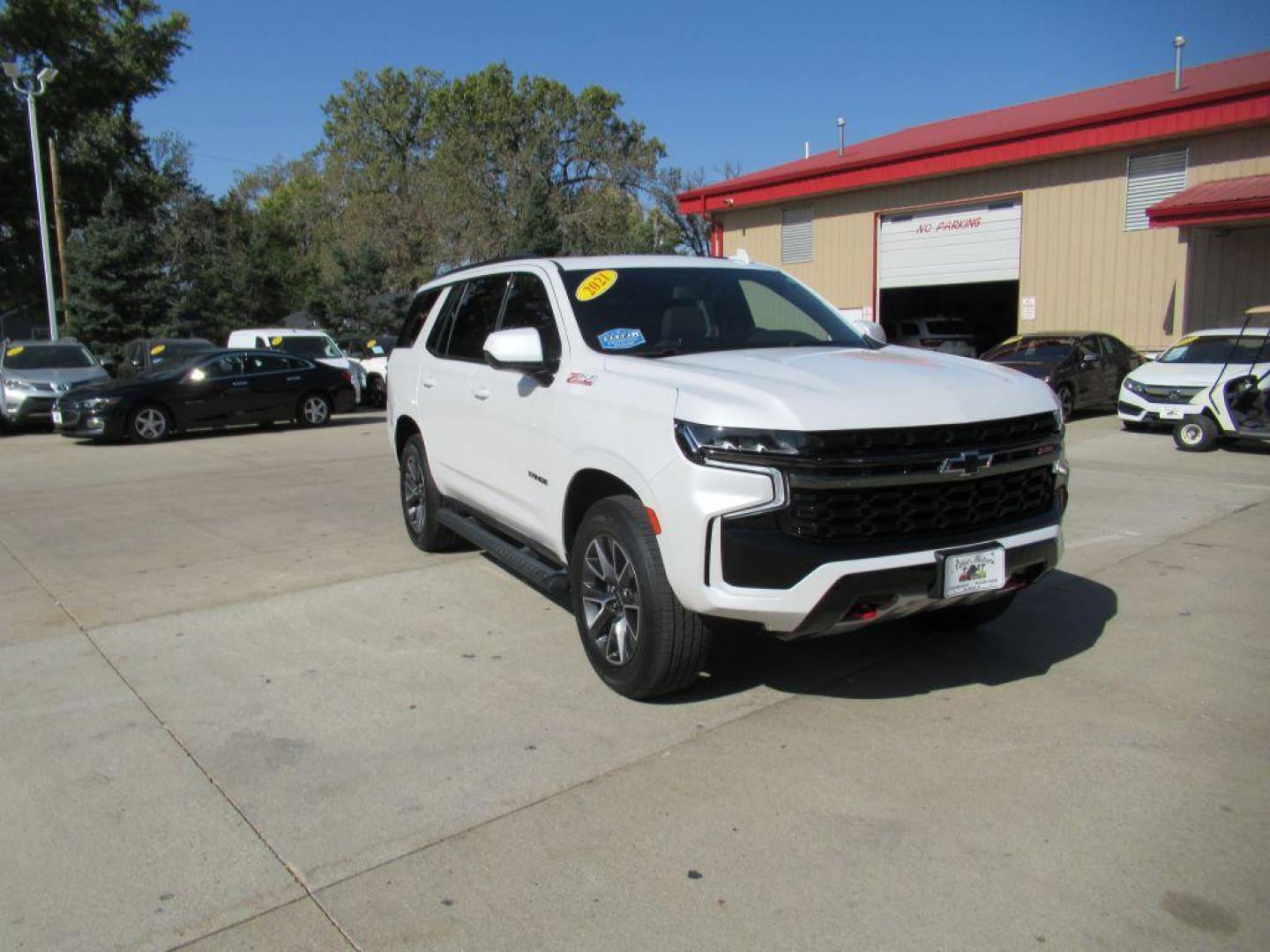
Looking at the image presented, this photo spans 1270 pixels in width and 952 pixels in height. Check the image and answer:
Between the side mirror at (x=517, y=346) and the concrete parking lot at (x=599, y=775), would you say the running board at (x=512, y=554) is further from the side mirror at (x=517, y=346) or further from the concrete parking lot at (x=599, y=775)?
the side mirror at (x=517, y=346)

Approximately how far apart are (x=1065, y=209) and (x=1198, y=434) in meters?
8.63

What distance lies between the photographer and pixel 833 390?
373 centimetres

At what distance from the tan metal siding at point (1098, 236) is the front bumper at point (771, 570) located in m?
17.2

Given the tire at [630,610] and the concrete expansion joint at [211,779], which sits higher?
the tire at [630,610]

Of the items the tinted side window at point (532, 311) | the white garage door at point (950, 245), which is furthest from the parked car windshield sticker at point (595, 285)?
the white garage door at point (950, 245)

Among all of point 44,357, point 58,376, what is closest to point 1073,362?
point 58,376

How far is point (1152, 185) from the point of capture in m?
18.2

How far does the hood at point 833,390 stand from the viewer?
357cm

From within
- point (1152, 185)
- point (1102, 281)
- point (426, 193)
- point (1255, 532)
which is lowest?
point (1255, 532)

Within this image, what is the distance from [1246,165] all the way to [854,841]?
60.5 ft

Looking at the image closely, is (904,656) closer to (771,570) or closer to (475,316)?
(771,570)

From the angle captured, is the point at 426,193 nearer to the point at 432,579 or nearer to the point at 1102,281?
the point at 1102,281

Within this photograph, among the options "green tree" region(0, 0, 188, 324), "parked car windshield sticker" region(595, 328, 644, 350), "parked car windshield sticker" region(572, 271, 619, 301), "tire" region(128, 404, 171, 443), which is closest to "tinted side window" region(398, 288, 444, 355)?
"parked car windshield sticker" region(572, 271, 619, 301)

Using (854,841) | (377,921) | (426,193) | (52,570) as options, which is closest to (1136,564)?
(854,841)
